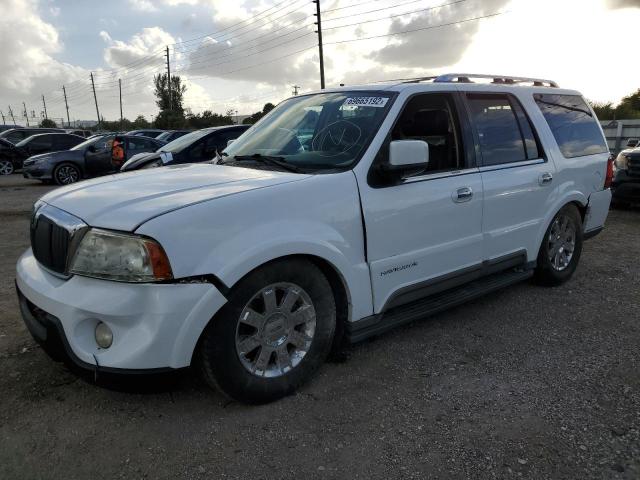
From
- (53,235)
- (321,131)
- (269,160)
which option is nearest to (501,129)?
(321,131)

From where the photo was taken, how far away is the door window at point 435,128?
344 centimetres

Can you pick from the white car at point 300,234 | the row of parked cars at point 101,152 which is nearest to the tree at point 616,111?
the row of parked cars at point 101,152

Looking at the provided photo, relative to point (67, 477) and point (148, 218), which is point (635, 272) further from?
point (67, 477)

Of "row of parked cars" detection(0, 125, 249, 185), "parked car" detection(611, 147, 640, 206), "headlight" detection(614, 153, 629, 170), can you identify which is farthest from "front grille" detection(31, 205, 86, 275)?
"headlight" detection(614, 153, 629, 170)

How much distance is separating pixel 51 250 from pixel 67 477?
112 cm

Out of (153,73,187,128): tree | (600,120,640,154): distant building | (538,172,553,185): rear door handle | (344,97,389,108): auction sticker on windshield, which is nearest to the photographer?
(344,97,389,108): auction sticker on windshield

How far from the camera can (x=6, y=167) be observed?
17109 mm

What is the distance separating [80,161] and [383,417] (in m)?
13.7

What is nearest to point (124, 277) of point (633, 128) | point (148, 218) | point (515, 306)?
point (148, 218)

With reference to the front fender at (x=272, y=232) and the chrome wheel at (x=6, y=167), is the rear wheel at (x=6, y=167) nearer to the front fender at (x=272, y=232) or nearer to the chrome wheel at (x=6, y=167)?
the chrome wheel at (x=6, y=167)

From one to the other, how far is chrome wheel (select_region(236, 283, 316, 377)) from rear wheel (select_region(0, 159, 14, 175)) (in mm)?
17799

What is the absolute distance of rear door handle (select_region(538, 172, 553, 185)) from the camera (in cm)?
425

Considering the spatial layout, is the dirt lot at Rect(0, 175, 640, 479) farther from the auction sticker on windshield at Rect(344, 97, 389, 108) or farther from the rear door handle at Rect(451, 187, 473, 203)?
the auction sticker on windshield at Rect(344, 97, 389, 108)

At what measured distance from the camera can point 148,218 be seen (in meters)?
2.37
